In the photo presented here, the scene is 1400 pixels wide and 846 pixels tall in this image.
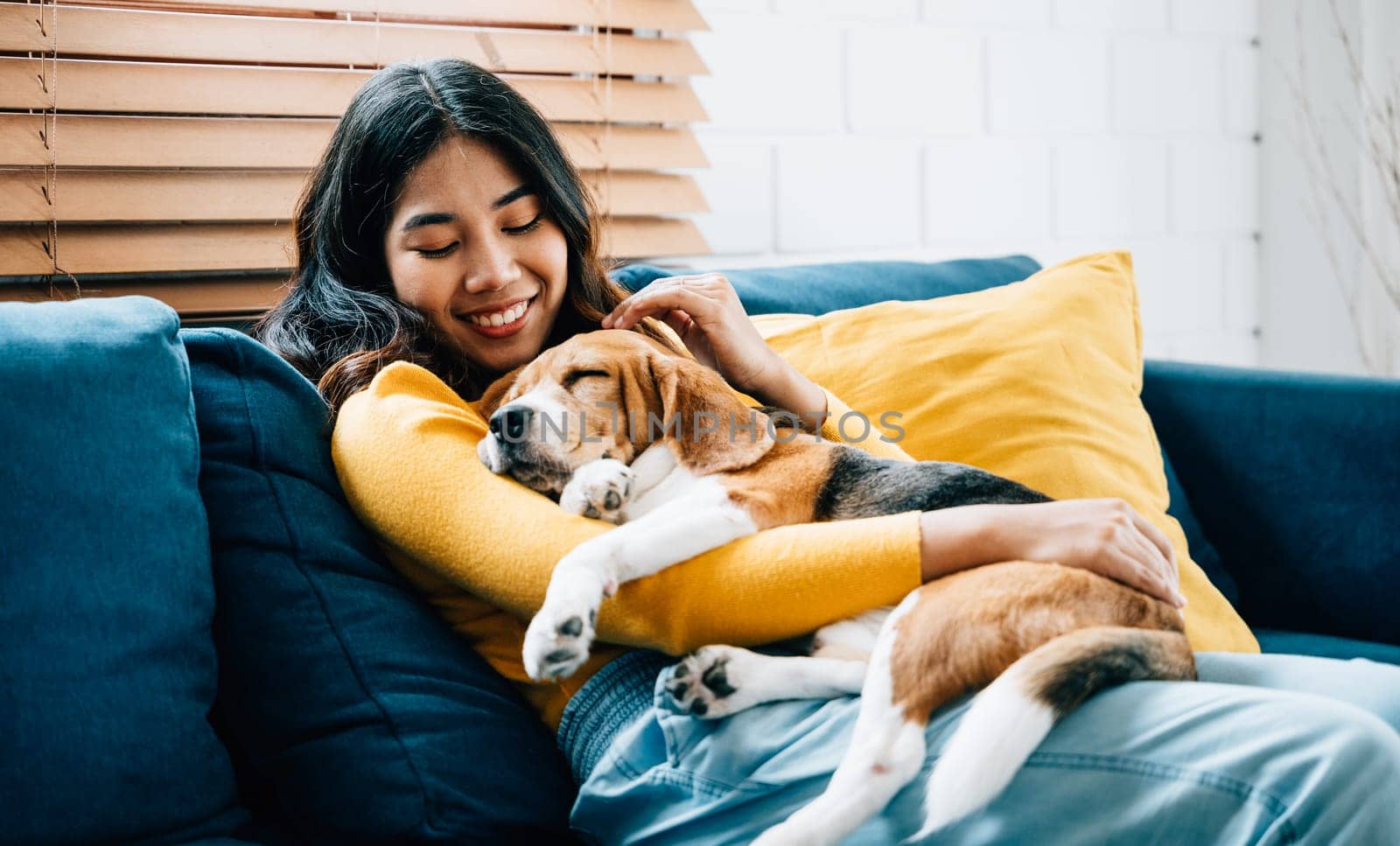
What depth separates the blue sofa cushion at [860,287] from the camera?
1928 mm

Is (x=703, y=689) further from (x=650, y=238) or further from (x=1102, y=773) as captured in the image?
(x=650, y=238)

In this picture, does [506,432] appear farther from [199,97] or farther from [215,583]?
[199,97]

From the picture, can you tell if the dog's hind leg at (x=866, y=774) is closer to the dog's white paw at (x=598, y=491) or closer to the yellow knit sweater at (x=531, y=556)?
the yellow knit sweater at (x=531, y=556)

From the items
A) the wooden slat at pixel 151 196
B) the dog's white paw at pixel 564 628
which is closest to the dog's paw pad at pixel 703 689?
the dog's white paw at pixel 564 628

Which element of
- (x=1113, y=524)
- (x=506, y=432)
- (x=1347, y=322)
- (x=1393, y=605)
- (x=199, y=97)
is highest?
(x=199, y=97)

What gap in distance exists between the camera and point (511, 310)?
1.56 metres

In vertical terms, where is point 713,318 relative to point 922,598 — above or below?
Answer: above

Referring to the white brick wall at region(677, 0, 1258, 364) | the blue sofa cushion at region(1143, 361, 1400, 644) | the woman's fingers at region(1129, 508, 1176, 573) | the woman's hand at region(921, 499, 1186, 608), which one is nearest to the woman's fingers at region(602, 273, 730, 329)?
the woman's hand at region(921, 499, 1186, 608)

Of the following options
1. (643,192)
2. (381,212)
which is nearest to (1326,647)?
(643,192)

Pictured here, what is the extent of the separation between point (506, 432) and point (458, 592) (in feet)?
0.75

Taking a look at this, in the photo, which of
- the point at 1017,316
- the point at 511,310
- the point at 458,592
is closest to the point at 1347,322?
the point at 1017,316

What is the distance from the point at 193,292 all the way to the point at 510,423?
0.92 meters

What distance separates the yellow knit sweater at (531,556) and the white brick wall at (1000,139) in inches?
46.8

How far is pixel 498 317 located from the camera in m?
1.56
